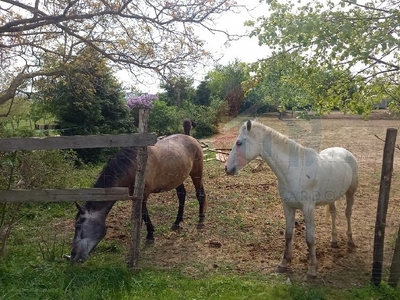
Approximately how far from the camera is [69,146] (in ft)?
12.3

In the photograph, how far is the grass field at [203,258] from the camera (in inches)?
140

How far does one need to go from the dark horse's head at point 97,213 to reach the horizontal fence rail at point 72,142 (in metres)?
0.79

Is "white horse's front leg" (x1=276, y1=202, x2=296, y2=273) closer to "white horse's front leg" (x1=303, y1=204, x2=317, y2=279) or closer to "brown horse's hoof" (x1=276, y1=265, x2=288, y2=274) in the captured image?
"brown horse's hoof" (x1=276, y1=265, x2=288, y2=274)

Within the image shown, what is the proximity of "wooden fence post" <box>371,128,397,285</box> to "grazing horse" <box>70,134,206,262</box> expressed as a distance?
2702mm

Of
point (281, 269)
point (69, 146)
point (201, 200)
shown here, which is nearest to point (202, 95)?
point (201, 200)

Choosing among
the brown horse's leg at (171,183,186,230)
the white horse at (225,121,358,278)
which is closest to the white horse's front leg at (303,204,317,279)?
the white horse at (225,121,358,278)

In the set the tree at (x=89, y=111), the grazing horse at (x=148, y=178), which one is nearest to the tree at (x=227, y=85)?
the tree at (x=89, y=111)

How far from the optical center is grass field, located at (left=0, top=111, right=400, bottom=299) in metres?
3.55

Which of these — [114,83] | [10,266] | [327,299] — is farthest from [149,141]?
[114,83]

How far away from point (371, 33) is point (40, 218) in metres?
5.52

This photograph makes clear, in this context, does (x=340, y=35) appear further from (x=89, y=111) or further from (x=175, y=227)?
(x=89, y=111)

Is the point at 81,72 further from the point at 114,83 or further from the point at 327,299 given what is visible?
the point at 327,299

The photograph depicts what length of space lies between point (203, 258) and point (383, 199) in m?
2.19

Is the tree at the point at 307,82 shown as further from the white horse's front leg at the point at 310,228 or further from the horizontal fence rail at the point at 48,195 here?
the horizontal fence rail at the point at 48,195
